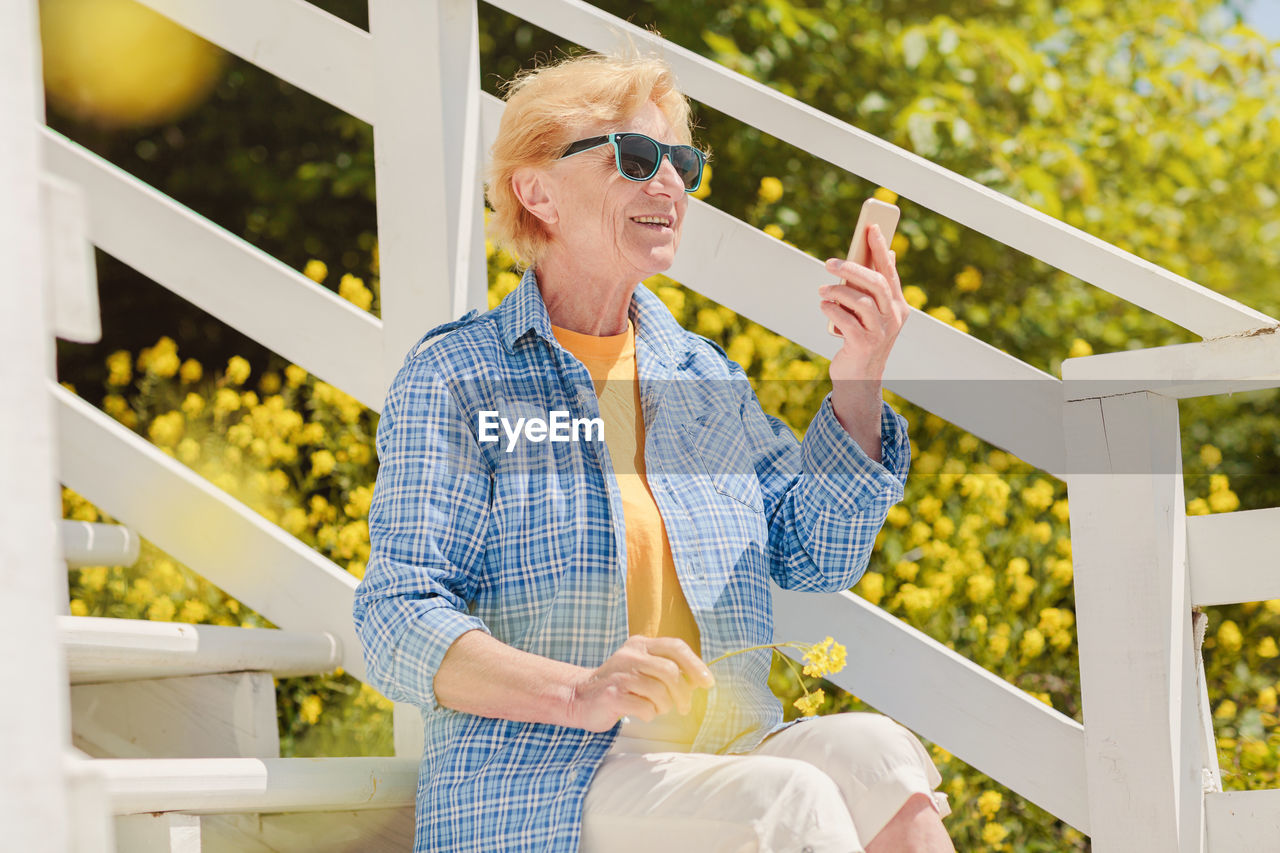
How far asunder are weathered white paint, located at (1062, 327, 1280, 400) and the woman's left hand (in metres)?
0.27

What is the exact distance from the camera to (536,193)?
1937 millimetres

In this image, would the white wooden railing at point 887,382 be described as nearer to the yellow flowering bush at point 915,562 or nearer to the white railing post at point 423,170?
the white railing post at point 423,170

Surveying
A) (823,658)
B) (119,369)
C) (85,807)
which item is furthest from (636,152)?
(119,369)

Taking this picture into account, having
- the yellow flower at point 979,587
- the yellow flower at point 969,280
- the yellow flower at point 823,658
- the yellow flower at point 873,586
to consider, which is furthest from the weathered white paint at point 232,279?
the yellow flower at point 969,280

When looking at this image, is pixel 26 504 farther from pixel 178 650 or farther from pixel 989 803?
pixel 989 803

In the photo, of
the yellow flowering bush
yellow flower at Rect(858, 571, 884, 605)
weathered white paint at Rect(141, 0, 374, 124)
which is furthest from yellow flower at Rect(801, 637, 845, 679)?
weathered white paint at Rect(141, 0, 374, 124)

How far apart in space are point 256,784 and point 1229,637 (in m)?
2.06

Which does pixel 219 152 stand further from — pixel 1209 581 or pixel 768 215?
pixel 1209 581

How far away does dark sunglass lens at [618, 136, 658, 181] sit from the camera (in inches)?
72.4

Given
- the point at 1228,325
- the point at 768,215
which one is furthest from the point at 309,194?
the point at 1228,325

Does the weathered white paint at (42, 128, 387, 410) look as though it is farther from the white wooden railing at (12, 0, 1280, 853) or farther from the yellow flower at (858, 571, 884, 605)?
the yellow flower at (858, 571, 884, 605)

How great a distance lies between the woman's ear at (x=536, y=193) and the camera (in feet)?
6.29

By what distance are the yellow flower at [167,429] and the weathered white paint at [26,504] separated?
2616 millimetres

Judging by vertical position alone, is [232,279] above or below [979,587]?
above
